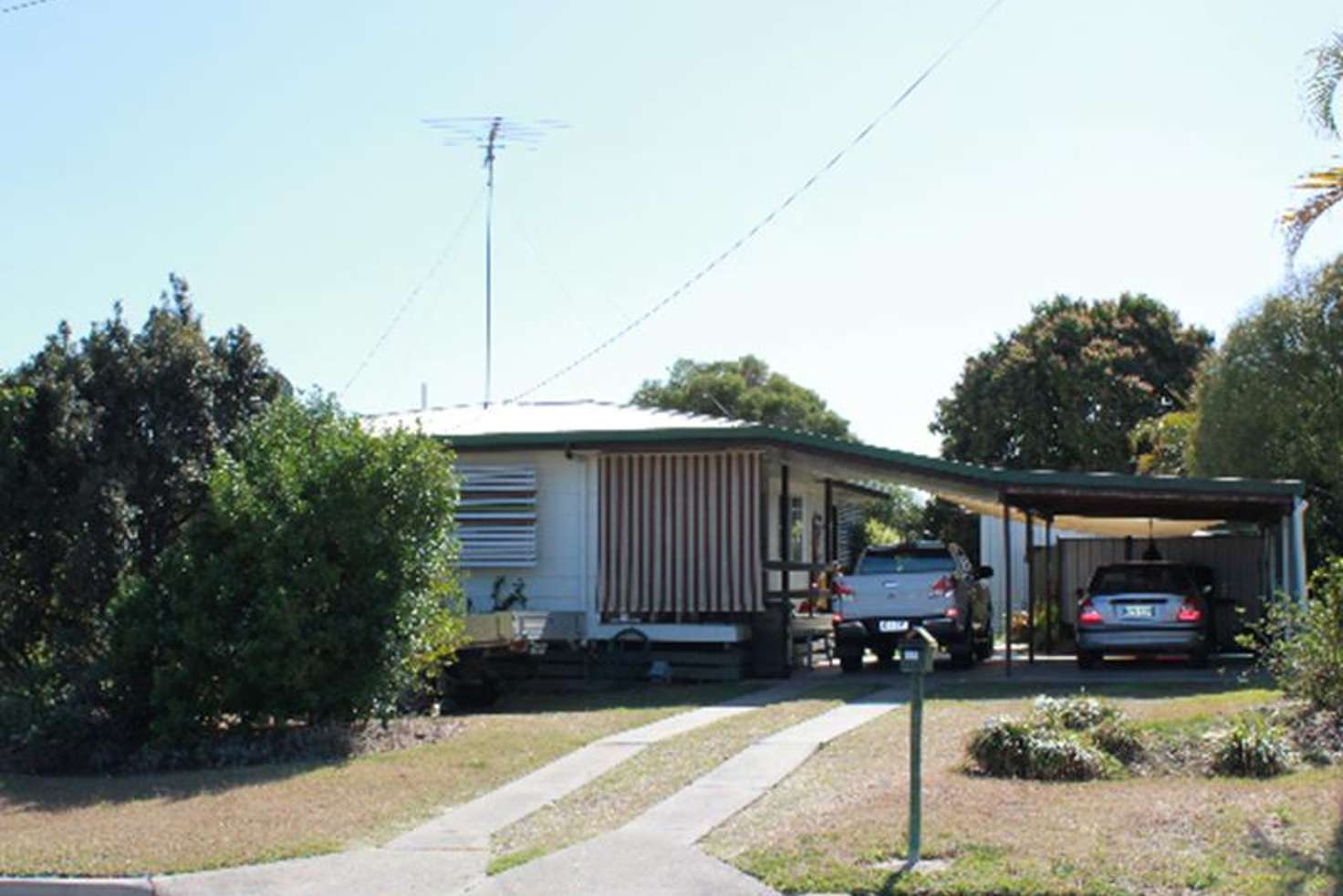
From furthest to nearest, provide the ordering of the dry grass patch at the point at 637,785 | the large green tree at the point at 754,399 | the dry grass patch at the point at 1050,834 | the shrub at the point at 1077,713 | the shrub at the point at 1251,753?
the large green tree at the point at 754,399 < the shrub at the point at 1077,713 < the shrub at the point at 1251,753 < the dry grass patch at the point at 637,785 < the dry grass patch at the point at 1050,834

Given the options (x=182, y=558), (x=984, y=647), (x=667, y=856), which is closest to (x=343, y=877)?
(x=667, y=856)

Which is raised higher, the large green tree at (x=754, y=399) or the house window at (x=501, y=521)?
the large green tree at (x=754, y=399)

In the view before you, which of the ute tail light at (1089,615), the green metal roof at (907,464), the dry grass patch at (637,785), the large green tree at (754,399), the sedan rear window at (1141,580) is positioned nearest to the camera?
the dry grass patch at (637,785)

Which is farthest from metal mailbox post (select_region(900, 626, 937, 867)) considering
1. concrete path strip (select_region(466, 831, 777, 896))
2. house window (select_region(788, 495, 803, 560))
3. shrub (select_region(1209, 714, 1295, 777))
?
house window (select_region(788, 495, 803, 560))

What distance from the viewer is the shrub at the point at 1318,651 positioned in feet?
41.5

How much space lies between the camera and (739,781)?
1214 centimetres

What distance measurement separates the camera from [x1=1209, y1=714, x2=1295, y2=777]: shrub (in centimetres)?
1113

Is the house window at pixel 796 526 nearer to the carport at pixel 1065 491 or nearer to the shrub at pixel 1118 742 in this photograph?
the carport at pixel 1065 491

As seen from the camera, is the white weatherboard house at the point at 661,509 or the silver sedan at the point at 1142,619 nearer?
the silver sedan at the point at 1142,619

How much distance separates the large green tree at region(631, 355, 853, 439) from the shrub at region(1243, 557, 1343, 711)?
4005cm

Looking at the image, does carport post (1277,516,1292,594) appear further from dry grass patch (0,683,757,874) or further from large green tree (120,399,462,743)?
large green tree (120,399,462,743)

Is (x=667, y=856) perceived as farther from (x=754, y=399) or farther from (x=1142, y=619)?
(x=754, y=399)

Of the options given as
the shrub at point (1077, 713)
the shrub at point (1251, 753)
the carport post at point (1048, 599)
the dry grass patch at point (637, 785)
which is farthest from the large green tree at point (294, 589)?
the carport post at point (1048, 599)

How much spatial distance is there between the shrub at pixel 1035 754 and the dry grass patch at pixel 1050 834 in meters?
0.18
